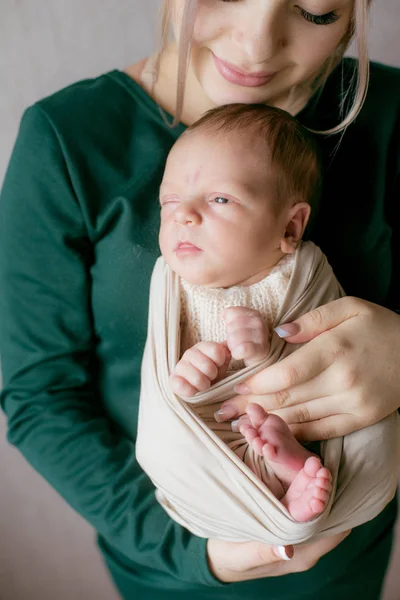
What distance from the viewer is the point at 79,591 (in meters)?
1.46

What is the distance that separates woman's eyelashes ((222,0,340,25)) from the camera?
0.79 m

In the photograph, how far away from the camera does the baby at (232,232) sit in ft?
2.35

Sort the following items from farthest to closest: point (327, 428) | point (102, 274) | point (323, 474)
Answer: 1. point (102, 274)
2. point (327, 428)
3. point (323, 474)

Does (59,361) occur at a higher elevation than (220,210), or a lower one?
lower

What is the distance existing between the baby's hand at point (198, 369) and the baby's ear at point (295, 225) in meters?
0.17

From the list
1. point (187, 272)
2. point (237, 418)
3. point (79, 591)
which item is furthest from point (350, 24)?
point (79, 591)

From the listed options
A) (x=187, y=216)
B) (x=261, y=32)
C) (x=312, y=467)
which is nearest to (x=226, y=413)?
(x=312, y=467)

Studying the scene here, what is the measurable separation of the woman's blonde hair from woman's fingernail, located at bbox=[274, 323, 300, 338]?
0.31 m

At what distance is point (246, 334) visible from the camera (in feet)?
2.33

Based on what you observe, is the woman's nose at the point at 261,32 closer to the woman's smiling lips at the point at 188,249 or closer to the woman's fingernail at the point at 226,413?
the woman's smiling lips at the point at 188,249

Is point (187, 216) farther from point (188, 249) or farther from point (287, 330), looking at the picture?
point (287, 330)

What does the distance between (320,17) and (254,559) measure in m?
0.67

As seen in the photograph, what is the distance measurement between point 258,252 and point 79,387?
1.13ft

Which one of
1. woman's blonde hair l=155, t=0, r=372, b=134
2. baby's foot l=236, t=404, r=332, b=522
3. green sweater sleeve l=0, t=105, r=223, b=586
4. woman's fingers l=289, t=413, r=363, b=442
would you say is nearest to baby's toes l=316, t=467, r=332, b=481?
baby's foot l=236, t=404, r=332, b=522
